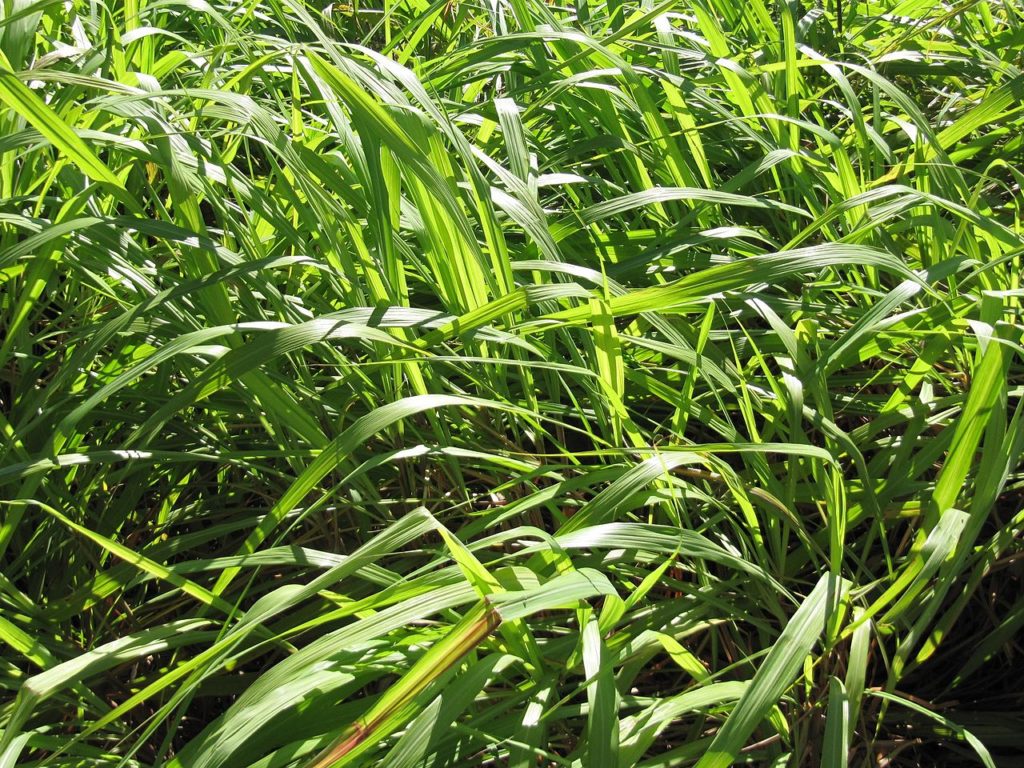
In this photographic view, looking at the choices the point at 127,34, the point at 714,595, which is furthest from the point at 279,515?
the point at 127,34

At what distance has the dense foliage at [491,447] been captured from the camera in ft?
2.25

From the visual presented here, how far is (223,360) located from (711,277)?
1.29 feet

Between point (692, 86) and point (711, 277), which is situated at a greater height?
point (692, 86)

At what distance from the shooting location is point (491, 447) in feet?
2.97

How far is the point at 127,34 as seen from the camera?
1111mm

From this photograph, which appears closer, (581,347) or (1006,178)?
(581,347)

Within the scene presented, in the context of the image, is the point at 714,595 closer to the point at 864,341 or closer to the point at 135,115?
the point at 864,341

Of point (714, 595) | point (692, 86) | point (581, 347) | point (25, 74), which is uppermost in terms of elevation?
point (25, 74)

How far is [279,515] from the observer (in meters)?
0.75

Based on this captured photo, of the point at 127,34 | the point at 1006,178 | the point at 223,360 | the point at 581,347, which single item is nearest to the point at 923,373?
the point at 581,347

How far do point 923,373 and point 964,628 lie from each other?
0.24m

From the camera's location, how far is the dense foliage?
0.69 m

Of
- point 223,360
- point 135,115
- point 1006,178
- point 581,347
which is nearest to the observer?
point 223,360

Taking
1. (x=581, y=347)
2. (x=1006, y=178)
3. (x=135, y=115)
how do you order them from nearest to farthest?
1. (x=135, y=115)
2. (x=581, y=347)
3. (x=1006, y=178)
